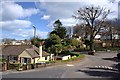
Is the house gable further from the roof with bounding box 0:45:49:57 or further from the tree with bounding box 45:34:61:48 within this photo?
the tree with bounding box 45:34:61:48

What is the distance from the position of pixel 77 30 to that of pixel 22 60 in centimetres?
4621

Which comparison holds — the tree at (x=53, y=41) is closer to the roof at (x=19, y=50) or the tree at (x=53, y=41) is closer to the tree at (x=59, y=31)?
the tree at (x=59, y=31)

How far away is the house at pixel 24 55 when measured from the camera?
131 feet

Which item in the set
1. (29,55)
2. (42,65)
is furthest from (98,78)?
(29,55)

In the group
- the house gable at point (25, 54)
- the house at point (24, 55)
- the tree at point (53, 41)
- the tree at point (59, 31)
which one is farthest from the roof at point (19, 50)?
the tree at point (59, 31)

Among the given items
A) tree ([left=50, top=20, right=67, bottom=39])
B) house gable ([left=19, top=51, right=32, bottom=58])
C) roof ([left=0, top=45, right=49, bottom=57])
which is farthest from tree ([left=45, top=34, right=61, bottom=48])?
house gable ([left=19, top=51, right=32, bottom=58])

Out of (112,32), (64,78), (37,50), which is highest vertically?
(112,32)

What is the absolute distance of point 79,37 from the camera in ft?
281

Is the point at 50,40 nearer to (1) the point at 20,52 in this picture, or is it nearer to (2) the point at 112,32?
(1) the point at 20,52

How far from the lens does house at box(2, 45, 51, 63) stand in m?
39.9

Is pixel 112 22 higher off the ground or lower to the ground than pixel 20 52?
higher

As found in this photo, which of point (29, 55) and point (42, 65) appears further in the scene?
point (29, 55)

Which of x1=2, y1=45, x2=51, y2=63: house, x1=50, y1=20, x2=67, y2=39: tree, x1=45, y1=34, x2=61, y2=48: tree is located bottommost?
x1=2, y1=45, x2=51, y2=63: house

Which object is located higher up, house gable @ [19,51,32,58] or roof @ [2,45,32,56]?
roof @ [2,45,32,56]
